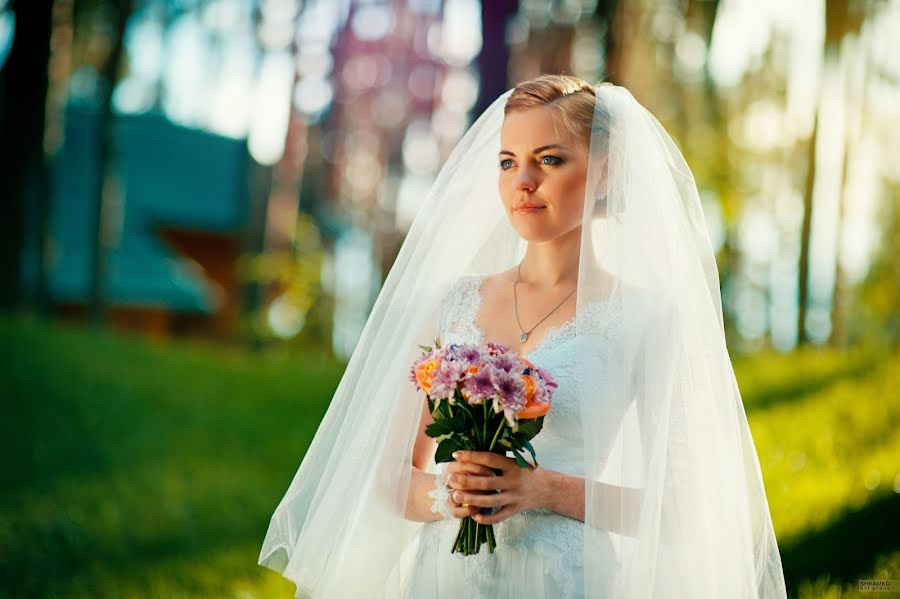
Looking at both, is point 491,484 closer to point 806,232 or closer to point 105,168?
point 806,232

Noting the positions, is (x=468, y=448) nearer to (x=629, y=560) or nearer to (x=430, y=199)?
(x=629, y=560)

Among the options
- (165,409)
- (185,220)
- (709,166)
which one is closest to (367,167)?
(185,220)

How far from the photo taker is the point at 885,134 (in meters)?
16.5

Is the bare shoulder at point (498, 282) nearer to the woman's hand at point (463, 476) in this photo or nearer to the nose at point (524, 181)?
the nose at point (524, 181)

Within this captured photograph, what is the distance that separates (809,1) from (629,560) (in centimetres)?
1171

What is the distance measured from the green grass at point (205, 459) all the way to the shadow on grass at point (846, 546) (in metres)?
0.01

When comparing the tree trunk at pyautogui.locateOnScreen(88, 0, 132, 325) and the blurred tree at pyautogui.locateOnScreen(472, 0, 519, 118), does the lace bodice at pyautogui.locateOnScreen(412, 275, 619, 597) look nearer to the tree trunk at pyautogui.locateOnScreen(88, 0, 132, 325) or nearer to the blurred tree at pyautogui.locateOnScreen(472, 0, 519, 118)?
the blurred tree at pyautogui.locateOnScreen(472, 0, 519, 118)

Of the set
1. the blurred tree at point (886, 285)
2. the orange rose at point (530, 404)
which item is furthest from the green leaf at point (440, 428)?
the blurred tree at point (886, 285)

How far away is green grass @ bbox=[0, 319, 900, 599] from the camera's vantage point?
21.4 feet

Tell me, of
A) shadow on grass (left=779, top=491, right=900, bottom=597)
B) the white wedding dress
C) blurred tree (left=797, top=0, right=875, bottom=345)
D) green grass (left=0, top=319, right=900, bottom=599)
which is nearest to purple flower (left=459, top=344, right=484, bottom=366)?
the white wedding dress

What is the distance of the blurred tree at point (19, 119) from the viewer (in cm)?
1280

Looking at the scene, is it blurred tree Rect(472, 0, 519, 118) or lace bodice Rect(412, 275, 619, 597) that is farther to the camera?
→ blurred tree Rect(472, 0, 519, 118)

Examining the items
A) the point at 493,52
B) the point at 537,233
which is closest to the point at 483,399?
the point at 537,233

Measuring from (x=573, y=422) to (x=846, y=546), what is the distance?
4.06 m
